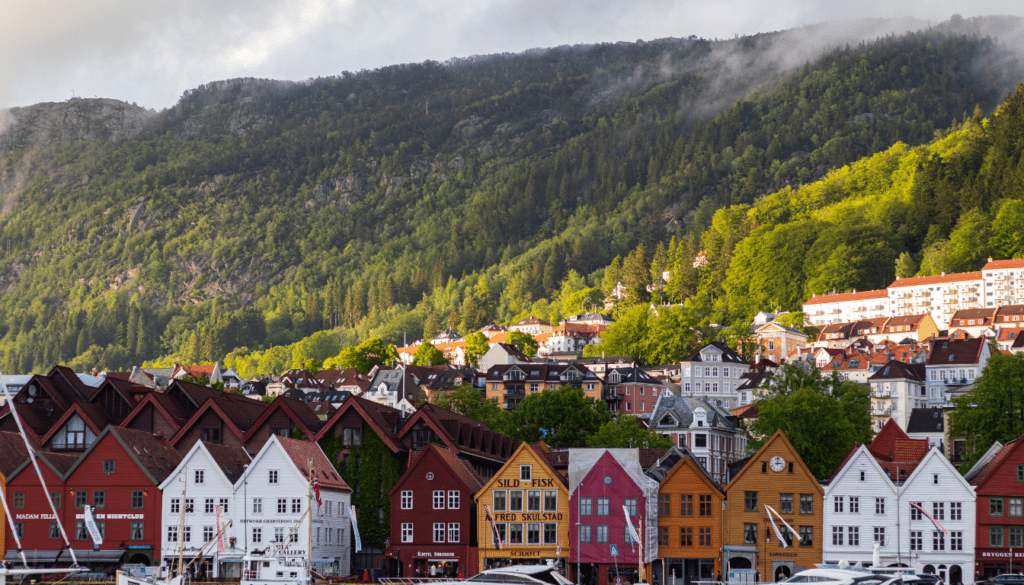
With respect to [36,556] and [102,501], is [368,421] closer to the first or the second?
[102,501]

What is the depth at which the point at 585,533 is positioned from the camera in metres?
88.6

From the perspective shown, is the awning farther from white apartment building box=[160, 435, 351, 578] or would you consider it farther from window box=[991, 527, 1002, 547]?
window box=[991, 527, 1002, 547]

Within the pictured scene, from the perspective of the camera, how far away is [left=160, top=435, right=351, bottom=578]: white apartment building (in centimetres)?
9062

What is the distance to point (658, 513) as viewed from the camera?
3558 inches

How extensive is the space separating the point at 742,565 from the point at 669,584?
16.3 ft

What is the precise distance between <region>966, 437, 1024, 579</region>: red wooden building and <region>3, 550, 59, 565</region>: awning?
58747 millimetres

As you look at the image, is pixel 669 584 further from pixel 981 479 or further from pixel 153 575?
pixel 153 575

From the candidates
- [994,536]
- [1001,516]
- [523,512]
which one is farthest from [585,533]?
[1001,516]

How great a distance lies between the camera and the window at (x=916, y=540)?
86.7 m

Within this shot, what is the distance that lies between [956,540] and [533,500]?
26839mm

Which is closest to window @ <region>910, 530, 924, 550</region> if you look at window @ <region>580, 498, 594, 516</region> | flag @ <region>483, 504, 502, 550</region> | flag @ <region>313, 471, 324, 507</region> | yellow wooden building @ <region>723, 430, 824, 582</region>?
yellow wooden building @ <region>723, 430, 824, 582</region>

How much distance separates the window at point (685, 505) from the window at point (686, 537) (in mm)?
1126

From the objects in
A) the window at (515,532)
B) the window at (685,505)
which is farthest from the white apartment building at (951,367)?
the window at (515,532)

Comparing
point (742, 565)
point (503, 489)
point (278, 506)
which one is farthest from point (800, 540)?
point (278, 506)
